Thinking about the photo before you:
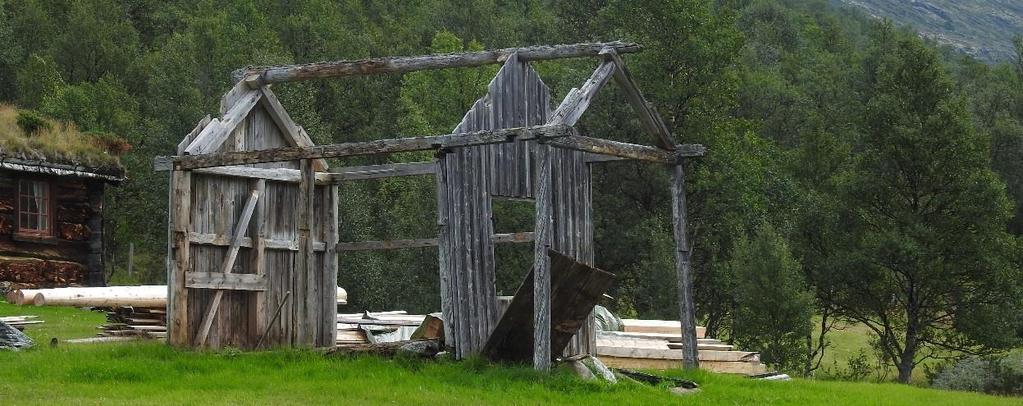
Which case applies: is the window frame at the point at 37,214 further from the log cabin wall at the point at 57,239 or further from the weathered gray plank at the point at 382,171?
the weathered gray plank at the point at 382,171

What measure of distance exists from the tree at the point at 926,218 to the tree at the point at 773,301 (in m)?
3.78

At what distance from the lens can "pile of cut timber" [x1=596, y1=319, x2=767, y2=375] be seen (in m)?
20.6

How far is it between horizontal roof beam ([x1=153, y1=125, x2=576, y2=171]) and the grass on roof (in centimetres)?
1394

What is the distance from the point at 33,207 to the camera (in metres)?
32.5

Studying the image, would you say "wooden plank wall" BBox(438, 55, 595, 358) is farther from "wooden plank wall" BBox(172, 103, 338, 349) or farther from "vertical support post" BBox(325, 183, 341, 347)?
"vertical support post" BBox(325, 183, 341, 347)

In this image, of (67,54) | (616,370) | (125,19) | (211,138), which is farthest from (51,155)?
(125,19)

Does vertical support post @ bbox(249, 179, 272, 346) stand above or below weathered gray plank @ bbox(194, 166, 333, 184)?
below

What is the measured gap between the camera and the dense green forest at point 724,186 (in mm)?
35062

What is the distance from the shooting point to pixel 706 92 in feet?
135

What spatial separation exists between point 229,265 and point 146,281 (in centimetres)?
3177

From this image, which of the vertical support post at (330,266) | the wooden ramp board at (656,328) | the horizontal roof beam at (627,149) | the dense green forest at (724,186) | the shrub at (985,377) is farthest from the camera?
the dense green forest at (724,186)

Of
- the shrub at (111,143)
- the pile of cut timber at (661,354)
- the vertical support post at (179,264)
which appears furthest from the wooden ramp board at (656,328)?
the shrub at (111,143)

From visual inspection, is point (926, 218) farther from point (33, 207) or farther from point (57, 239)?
point (33, 207)

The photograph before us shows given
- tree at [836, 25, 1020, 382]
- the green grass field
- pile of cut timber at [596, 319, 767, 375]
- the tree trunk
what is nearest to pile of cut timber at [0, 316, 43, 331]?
the green grass field
